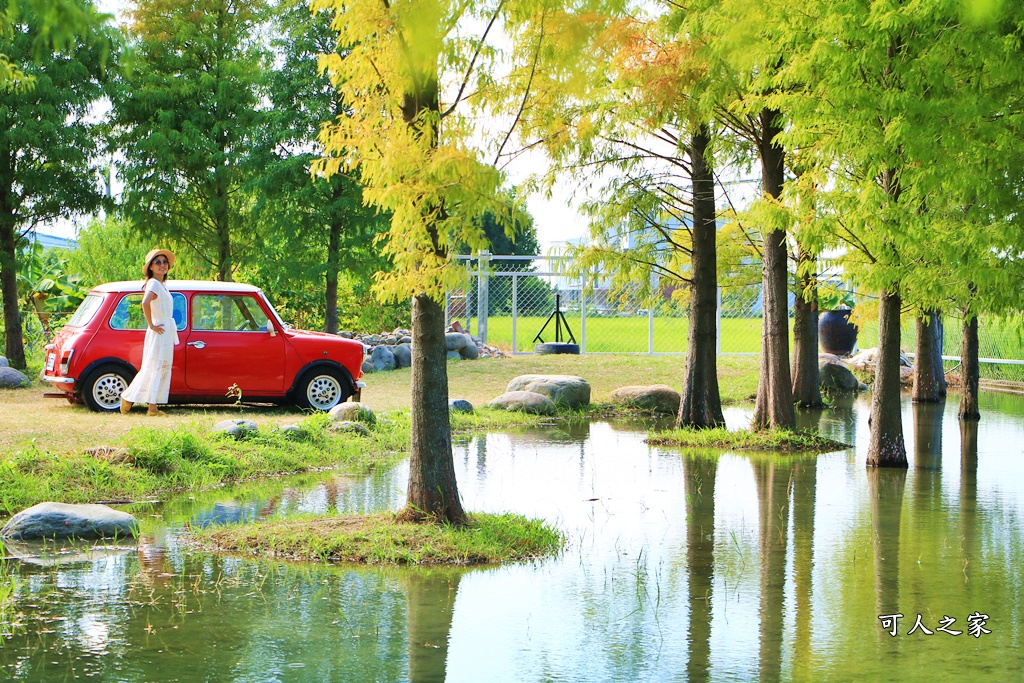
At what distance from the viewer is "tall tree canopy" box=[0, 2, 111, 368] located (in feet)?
66.1

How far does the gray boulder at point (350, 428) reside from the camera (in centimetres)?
1338

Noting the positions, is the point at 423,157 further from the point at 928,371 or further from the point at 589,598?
the point at 928,371

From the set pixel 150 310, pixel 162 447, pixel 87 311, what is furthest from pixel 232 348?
pixel 162 447

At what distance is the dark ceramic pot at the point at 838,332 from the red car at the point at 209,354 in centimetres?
1743

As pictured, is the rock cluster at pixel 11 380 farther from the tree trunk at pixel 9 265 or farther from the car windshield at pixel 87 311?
the car windshield at pixel 87 311

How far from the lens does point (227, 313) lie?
50.2ft

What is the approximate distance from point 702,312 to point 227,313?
20.4 feet

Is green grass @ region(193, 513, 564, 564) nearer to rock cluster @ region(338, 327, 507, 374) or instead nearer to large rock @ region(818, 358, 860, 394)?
rock cluster @ region(338, 327, 507, 374)

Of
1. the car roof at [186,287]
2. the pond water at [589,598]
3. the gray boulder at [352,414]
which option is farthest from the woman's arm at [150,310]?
the pond water at [589,598]

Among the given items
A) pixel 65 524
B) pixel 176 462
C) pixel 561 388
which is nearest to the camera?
pixel 65 524

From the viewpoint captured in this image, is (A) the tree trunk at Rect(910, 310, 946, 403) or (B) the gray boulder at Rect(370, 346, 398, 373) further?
(B) the gray boulder at Rect(370, 346, 398, 373)

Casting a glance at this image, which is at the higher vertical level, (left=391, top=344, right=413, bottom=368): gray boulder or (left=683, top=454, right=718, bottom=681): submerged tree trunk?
(left=391, top=344, right=413, bottom=368): gray boulder

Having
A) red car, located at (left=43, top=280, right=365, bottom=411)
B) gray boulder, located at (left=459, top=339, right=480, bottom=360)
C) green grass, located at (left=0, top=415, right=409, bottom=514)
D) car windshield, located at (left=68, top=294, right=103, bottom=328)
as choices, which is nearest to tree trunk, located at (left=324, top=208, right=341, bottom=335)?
gray boulder, located at (left=459, top=339, right=480, bottom=360)

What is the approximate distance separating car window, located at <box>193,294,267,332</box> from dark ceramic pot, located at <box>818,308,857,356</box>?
1834 centimetres
